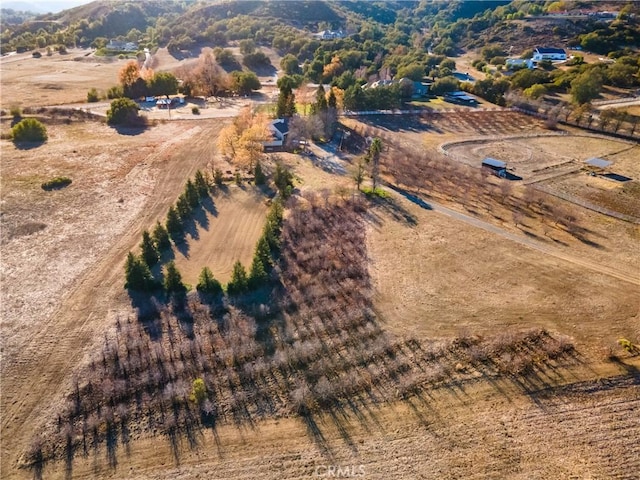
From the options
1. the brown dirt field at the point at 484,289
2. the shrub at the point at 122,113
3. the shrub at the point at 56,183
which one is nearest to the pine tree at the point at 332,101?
the shrub at the point at 122,113

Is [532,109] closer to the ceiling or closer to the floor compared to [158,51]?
closer to the floor

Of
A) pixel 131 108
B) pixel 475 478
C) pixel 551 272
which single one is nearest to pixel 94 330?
pixel 475 478

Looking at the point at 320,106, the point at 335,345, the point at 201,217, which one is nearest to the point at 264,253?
the point at 335,345

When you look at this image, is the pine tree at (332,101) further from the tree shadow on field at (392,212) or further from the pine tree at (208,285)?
the pine tree at (208,285)

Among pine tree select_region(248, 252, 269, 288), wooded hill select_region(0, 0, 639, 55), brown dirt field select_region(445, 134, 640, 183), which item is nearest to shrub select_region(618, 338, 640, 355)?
pine tree select_region(248, 252, 269, 288)

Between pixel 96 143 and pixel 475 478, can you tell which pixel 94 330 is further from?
pixel 96 143

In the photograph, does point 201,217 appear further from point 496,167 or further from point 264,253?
point 496,167
